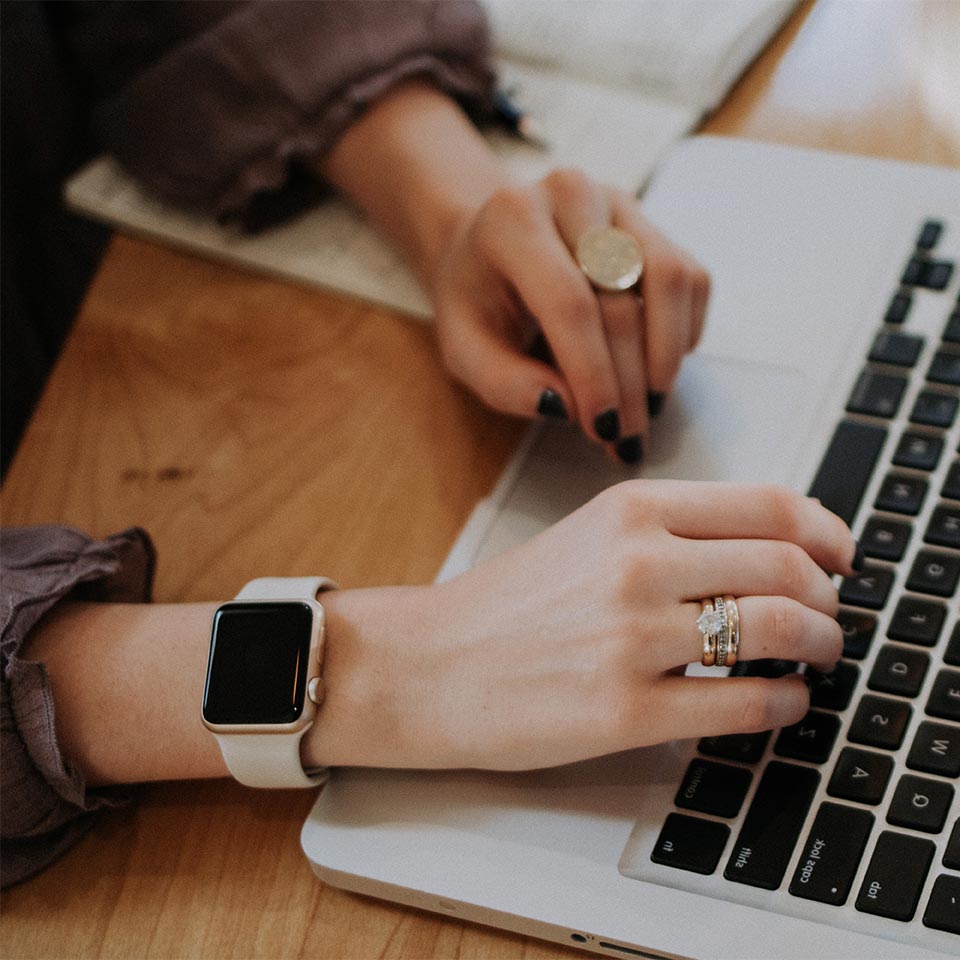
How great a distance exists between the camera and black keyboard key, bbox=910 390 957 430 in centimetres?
55

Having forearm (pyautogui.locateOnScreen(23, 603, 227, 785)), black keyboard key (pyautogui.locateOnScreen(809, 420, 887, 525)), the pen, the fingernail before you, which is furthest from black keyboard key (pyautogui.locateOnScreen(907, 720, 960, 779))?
the pen

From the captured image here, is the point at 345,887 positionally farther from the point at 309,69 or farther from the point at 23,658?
the point at 309,69

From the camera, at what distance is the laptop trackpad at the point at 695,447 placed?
1.93 feet

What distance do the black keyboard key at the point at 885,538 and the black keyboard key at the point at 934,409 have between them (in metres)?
0.07

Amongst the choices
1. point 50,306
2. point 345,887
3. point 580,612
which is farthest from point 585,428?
point 50,306

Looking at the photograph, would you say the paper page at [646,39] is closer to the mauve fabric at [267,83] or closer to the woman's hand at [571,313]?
the mauve fabric at [267,83]

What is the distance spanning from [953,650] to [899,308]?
0.22m

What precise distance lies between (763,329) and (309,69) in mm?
382

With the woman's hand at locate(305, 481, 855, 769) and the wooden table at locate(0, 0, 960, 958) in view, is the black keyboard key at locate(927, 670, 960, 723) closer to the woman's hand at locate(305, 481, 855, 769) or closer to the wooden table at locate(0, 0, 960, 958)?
the woman's hand at locate(305, 481, 855, 769)

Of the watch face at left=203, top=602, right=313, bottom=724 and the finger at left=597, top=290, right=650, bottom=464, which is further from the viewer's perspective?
the finger at left=597, top=290, right=650, bottom=464

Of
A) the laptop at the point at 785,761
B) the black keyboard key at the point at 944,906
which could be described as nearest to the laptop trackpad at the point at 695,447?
the laptop at the point at 785,761

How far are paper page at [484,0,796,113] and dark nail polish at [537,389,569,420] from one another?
1.16ft

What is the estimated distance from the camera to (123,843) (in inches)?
20.6

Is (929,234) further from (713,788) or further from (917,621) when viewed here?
(713,788)
